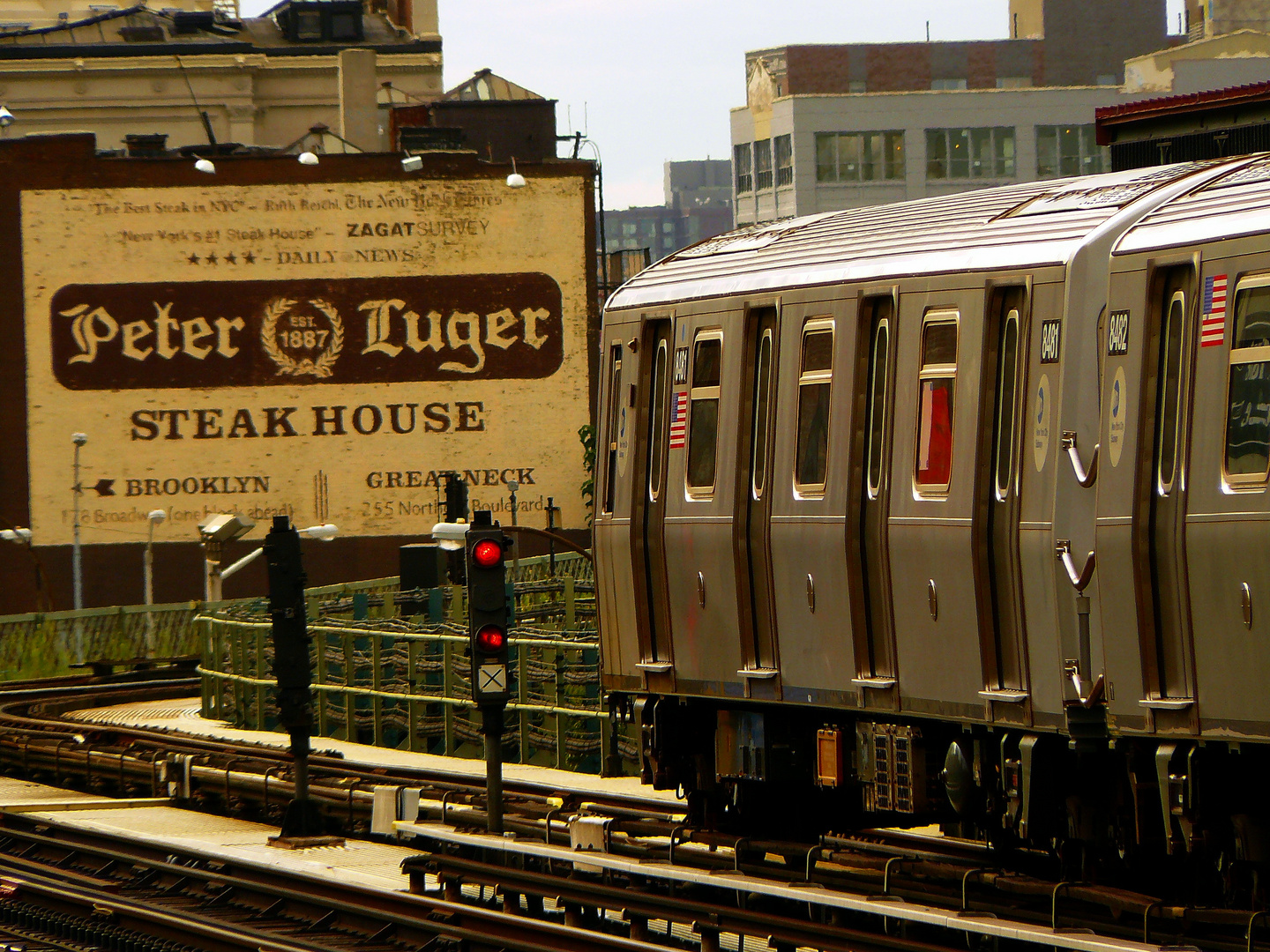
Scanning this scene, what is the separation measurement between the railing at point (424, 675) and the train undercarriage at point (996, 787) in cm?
376

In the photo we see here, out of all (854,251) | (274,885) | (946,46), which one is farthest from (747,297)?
(946,46)

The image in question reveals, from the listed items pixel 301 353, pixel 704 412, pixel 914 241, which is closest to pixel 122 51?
pixel 301 353

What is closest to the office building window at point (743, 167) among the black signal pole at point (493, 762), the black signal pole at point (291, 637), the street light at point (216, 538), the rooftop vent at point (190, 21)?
the rooftop vent at point (190, 21)

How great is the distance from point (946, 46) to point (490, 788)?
76.2 metres

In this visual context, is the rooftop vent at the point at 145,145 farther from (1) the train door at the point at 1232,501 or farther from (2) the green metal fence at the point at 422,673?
(1) the train door at the point at 1232,501

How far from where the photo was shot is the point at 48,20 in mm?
88250

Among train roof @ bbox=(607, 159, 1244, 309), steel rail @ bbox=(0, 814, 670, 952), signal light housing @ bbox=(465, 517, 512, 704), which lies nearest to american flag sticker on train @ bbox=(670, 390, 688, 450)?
train roof @ bbox=(607, 159, 1244, 309)

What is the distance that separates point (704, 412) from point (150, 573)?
3941 cm

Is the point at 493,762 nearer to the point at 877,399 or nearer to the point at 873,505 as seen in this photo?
the point at 873,505

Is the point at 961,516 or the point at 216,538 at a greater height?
the point at 961,516

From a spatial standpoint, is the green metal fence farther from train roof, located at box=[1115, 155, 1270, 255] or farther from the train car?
train roof, located at box=[1115, 155, 1270, 255]

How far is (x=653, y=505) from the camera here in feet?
46.9

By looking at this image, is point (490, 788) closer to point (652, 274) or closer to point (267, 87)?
point (652, 274)

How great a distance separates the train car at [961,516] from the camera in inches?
384
